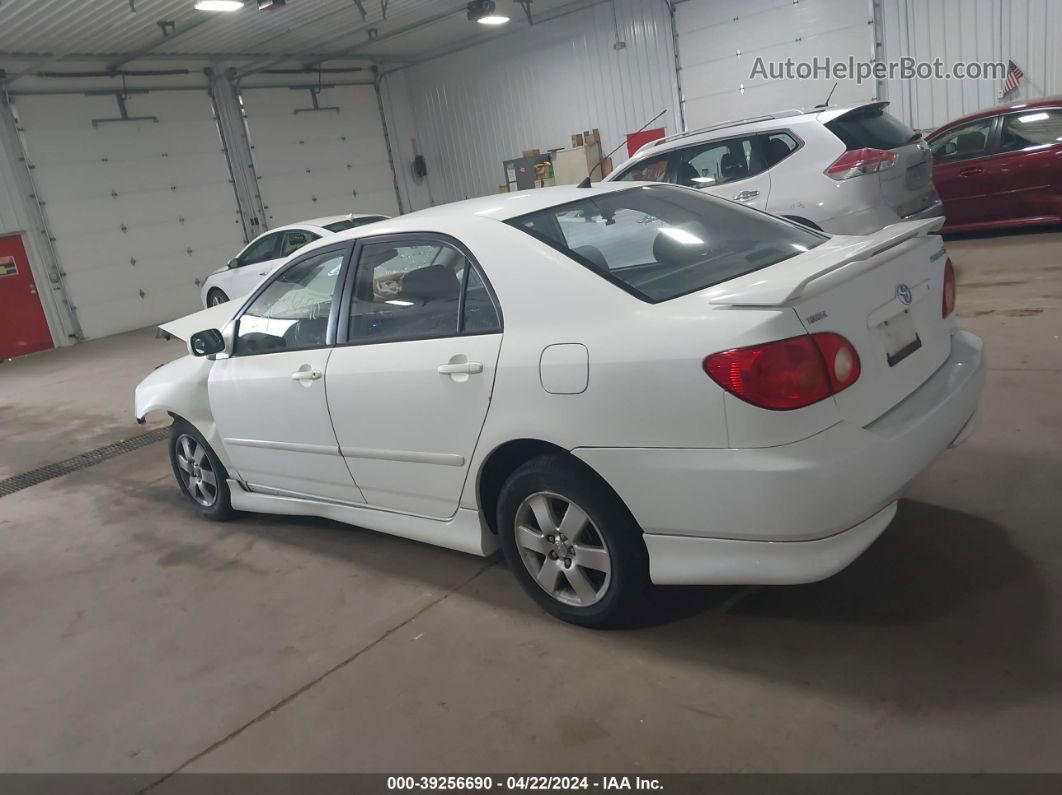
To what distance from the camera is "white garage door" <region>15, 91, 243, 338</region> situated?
45.2 feet

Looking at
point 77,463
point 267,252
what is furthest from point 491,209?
point 267,252

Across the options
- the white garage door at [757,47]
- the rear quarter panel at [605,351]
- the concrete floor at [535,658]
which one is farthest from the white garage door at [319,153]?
the rear quarter panel at [605,351]

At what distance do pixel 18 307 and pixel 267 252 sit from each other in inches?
209

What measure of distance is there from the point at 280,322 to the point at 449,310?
1179 mm

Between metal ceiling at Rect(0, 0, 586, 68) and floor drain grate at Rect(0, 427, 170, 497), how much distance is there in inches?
291

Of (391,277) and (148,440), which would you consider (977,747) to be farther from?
(148,440)

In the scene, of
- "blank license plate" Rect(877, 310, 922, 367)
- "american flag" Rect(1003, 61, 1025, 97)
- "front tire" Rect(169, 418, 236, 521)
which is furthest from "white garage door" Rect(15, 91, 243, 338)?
"blank license plate" Rect(877, 310, 922, 367)

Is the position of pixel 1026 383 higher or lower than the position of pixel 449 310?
lower

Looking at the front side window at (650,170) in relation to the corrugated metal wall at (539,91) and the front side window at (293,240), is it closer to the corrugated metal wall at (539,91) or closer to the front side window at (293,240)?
the front side window at (293,240)

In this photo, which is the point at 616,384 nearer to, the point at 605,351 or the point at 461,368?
the point at 605,351

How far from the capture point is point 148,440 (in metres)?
6.60

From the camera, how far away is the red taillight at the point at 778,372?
2213 mm

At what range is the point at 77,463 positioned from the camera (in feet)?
20.6

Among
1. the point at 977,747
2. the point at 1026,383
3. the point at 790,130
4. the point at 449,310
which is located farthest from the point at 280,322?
the point at 790,130
